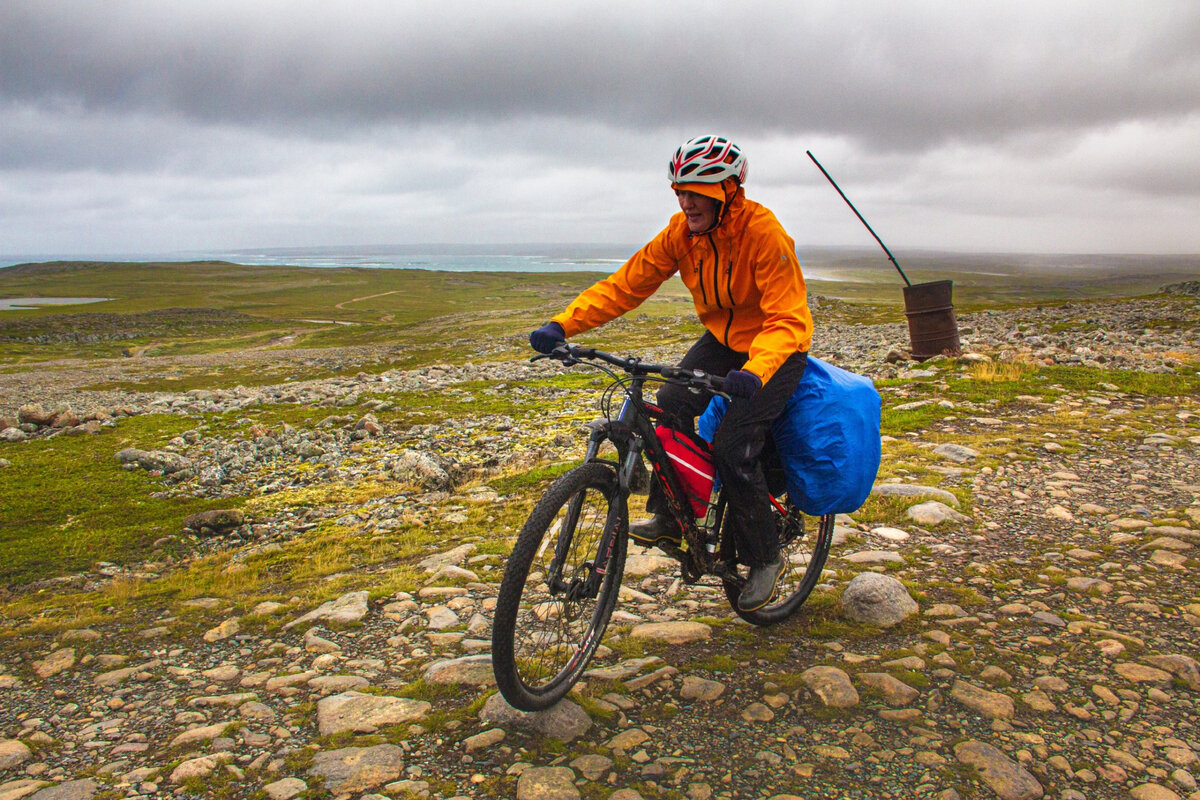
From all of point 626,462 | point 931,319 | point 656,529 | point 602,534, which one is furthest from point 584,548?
point 931,319

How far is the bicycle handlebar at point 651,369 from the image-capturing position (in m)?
4.09

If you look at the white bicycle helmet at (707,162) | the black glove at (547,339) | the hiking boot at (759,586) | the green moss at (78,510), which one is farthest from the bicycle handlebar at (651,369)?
the green moss at (78,510)

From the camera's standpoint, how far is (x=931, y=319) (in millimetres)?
17438

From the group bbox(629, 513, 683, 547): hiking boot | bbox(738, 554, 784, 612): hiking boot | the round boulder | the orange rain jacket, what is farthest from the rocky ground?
the orange rain jacket

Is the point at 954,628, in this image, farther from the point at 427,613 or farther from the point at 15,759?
the point at 15,759

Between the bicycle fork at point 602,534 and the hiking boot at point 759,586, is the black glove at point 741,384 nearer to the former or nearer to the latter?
the bicycle fork at point 602,534

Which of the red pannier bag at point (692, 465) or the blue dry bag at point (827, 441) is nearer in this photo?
the red pannier bag at point (692, 465)

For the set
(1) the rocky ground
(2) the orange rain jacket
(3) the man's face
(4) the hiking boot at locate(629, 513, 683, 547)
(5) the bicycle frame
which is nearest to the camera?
(1) the rocky ground

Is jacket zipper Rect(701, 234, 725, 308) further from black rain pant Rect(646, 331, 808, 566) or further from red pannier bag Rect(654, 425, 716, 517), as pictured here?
red pannier bag Rect(654, 425, 716, 517)

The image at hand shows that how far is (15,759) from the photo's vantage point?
374 centimetres

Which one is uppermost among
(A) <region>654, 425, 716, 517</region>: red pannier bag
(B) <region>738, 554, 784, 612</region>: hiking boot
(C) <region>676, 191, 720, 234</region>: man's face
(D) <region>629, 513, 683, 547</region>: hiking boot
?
(C) <region>676, 191, 720, 234</region>: man's face

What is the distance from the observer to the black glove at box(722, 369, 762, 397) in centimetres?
408

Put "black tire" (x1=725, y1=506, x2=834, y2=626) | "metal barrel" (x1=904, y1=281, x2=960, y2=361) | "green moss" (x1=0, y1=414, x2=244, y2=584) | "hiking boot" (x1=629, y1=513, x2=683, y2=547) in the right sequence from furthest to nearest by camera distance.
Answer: "metal barrel" (x1=904, y1=281, x2=960, y2=361) → "green moss" (x1=0, y1=414, x2=244, y2=584) → "black tire" (x1=725, y1=506, x2=834, y2=626) → "hiking boot" (x1=629, y1=513, x2=683, y2=547)

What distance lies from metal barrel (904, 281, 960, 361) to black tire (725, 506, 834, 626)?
12808 mm
